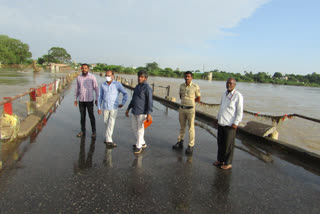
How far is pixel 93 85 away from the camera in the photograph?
5.26 meters

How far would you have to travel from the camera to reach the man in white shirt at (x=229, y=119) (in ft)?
12.2

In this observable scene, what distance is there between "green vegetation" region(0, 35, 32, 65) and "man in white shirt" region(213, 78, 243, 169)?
10216cm

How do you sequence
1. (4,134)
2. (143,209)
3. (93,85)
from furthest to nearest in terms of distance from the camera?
(93,85) → (4,134) → (143,209)

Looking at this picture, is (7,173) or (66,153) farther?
(66,153)

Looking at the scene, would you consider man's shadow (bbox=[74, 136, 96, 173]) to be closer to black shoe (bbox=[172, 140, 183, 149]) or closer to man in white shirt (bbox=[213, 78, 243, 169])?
black shoe (bbox=[172, 140, 183, 149])

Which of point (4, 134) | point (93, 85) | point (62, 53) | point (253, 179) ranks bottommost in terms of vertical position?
point (253, 179)

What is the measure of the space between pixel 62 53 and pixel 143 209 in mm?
149841

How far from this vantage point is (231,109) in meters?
3.79

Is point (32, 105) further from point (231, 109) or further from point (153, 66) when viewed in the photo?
point (153, 66)

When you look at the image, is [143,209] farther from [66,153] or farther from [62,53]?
[62,53]

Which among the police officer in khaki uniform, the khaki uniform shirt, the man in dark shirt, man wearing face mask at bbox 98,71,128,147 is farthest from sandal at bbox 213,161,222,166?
man wearing face mask at bbox 98,71,128,147

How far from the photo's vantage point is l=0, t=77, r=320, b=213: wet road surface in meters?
2.74

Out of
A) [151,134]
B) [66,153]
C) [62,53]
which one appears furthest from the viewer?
[62,53]

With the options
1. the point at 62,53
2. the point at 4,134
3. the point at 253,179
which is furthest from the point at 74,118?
the point at 62,53
